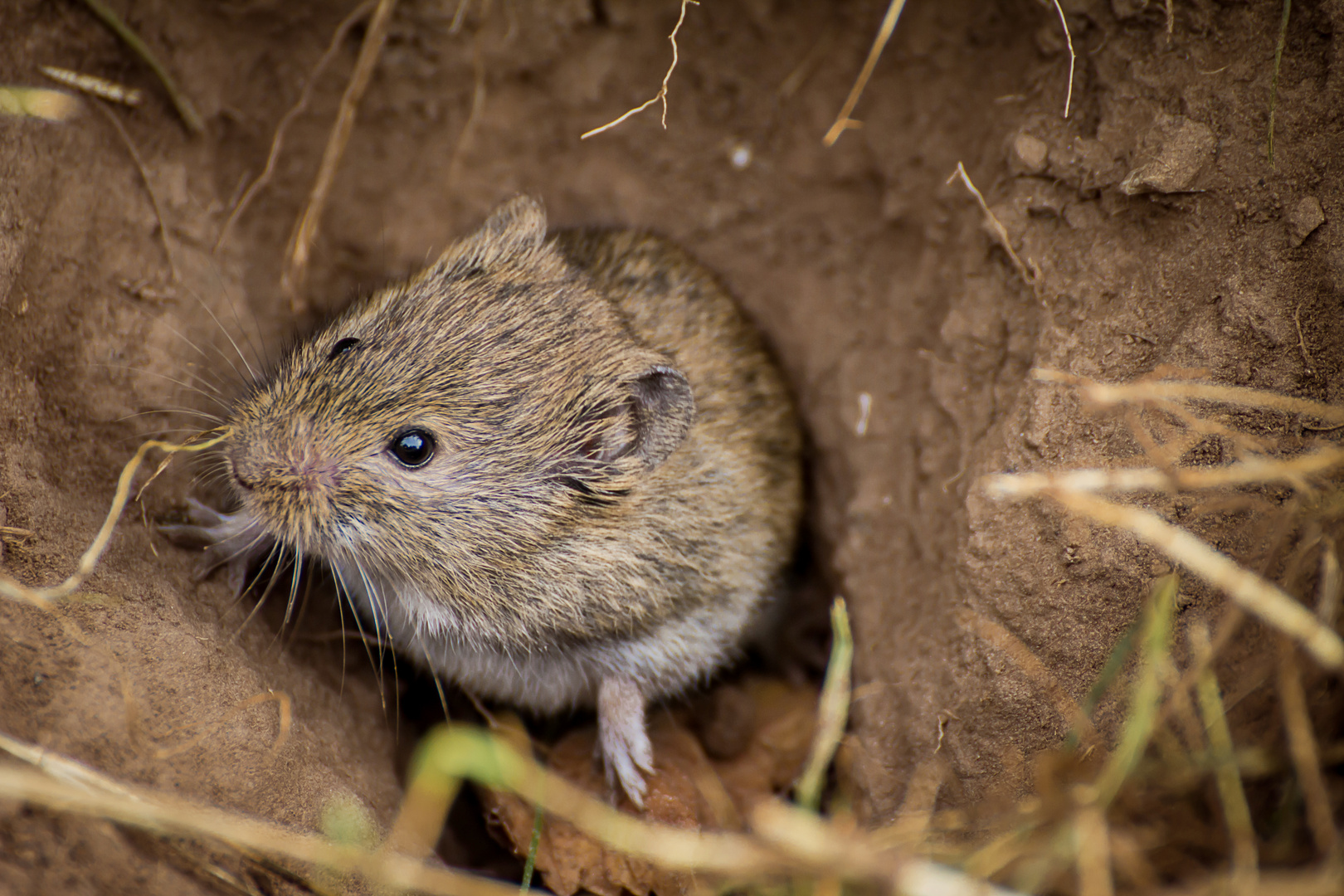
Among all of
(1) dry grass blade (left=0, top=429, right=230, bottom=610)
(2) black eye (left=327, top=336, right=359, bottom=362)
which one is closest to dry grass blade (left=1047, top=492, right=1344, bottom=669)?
(2) black eye (left=327, top=336, right=359, bottom=362)

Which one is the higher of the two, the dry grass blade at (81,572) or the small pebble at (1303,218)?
the small pebble at (1303,218)

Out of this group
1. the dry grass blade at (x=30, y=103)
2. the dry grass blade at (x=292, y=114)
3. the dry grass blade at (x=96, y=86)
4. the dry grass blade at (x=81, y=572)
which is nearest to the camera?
the dry grass blade at (x=81, y=572)

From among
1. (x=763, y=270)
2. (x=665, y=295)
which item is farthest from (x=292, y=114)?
(x=763, y=270)

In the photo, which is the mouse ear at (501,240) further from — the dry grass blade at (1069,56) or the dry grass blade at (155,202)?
the dry grass blade at (1069,56)

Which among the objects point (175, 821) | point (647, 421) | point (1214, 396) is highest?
point (1214, 396)

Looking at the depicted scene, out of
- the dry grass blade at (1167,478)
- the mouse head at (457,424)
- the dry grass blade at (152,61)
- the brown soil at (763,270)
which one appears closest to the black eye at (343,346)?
the mouse head at (457,424)

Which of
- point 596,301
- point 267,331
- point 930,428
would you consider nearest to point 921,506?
point 930,428

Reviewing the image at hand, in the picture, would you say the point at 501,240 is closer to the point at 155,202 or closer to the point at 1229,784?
the point at 155,202
